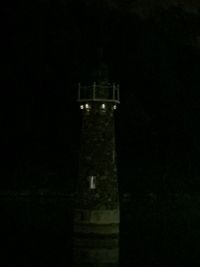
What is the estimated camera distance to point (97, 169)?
1043 inches

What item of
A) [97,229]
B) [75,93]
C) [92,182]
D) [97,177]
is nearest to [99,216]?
[97,229]

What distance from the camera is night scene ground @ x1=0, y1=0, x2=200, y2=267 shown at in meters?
47.2

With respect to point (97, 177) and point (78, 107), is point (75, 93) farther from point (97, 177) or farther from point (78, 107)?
point (97, 177)

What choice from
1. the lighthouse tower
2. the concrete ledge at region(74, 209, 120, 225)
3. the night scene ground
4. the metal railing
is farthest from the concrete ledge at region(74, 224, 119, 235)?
the night scene ground

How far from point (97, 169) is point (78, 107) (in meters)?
22.9

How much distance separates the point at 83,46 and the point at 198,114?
11.9 metres

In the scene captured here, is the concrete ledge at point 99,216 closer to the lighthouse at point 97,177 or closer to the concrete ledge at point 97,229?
the lighthouse at point 97,177

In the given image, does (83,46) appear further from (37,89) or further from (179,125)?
(179,125)

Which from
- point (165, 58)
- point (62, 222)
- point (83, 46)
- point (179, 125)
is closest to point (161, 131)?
point (179, 125)

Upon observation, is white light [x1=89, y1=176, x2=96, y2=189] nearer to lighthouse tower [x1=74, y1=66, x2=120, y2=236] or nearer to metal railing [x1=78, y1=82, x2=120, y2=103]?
lighthouse tower [x1=74, y1=66, x2=120, y2=236]

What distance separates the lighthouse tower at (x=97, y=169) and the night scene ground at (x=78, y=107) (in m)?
13.6

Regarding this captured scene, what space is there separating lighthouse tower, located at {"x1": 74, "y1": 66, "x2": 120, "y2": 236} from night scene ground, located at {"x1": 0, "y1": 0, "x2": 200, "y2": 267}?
13.6 metres

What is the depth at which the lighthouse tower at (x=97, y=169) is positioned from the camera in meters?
26.5

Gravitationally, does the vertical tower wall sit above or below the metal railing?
below
